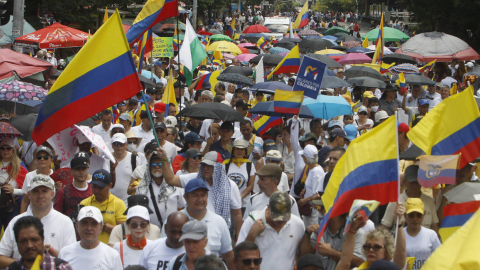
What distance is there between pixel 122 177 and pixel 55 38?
11.3 metres

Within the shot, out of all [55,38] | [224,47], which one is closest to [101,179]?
[55,38]

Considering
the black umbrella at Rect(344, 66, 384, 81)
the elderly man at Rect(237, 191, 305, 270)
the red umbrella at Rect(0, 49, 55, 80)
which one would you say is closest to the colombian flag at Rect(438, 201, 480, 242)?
the elderly man at Rect(237, 191, 305, 270)

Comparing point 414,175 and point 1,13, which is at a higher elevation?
point 1,13

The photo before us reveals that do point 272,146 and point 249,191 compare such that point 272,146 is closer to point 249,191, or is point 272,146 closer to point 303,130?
point 249,191

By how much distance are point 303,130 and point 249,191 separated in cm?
342

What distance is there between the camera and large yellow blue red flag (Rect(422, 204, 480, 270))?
3301 mm

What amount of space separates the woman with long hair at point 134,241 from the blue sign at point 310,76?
439 cm

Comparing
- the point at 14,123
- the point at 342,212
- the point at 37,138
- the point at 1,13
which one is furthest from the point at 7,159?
the point at 1,13

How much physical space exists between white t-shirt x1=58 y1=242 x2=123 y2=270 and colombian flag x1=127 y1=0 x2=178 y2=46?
358 cm

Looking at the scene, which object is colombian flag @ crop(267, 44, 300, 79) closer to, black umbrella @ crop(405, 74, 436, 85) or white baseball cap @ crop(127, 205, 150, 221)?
black umbrella @ crop(405, 74, 436, 85)

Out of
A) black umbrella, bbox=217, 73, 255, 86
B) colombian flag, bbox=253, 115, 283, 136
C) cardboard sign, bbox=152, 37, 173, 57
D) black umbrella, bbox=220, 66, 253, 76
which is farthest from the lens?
black umbrella, bbox=220, 66, 253, 76

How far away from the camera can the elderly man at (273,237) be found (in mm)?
5410

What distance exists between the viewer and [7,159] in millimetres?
7457

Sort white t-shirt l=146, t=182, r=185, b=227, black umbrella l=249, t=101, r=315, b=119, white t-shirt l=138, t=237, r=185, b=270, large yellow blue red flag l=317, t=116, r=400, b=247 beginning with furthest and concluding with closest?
black umbrella l=249, t=101, r=315, b=119 < white t-shirt l=146, t=182, r=185, b=227 < white t-shirt l=138, t=237, r=185, b=270 < large yellow blue red flag l=317, t=116, r=400, b=247
